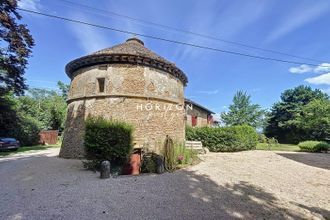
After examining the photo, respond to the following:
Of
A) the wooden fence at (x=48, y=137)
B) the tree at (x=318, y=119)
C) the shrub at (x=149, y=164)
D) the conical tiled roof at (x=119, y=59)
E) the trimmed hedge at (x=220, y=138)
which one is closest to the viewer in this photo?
the shrub at (x=149, y=164)

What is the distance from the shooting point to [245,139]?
1841 centimetres

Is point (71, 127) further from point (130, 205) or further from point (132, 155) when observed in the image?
point (130, 205)

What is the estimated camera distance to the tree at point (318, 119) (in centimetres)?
2467

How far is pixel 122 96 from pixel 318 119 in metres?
25.6

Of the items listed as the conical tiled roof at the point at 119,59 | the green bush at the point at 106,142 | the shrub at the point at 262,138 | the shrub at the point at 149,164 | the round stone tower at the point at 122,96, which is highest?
the conical tiled roof at the point at 119,59

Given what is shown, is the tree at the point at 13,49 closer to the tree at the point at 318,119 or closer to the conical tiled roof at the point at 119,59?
the conical tiled roof at the point at 119,59

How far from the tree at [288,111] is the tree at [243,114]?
2158 mm

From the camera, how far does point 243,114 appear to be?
39656 mm

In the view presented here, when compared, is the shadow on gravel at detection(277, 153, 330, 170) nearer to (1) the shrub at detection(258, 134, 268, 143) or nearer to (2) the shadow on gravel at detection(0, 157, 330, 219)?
(2) the shadow on gravel at detection(0, 157, 330, 219)

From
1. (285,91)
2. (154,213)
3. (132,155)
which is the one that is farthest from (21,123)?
(285,91)

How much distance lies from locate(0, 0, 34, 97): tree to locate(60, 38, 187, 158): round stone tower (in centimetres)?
536

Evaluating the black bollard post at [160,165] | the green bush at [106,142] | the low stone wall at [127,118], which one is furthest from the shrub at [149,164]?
the low stone wall at [127,118]

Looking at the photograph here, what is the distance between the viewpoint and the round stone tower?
11.3 meters

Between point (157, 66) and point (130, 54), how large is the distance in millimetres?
1842
